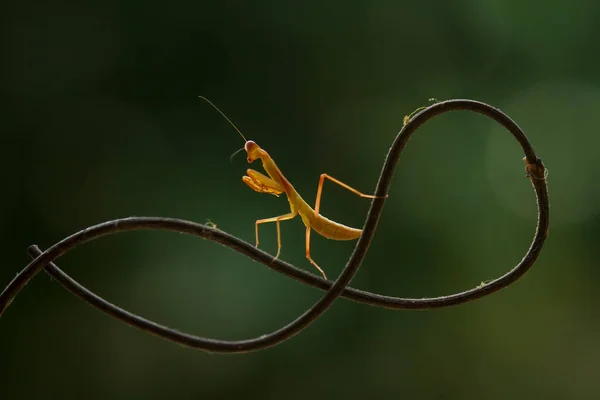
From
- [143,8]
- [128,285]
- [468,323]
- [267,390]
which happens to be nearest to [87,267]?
[128,285]

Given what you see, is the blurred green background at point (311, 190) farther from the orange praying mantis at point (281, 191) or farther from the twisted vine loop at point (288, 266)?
the twisted vine loop at point (288, 266)

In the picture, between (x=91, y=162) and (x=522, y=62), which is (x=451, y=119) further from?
(x=91, y=162)

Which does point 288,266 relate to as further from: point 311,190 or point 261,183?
point 311,190

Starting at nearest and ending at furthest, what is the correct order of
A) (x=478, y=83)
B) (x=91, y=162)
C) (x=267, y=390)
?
(x=91, y=162), (x=267, y=390), (x=478, y=83)

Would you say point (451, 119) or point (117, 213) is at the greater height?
point (451, 119)

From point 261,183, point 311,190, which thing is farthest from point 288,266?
point 311,190

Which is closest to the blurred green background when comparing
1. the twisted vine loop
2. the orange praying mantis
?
the orange praying mantis

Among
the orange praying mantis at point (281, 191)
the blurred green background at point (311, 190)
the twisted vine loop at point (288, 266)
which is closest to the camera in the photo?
the twisted vine loop at point (288, 266)

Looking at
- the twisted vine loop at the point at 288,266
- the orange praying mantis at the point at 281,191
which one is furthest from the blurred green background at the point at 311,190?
the twisted vine loop at the point at 288,266
